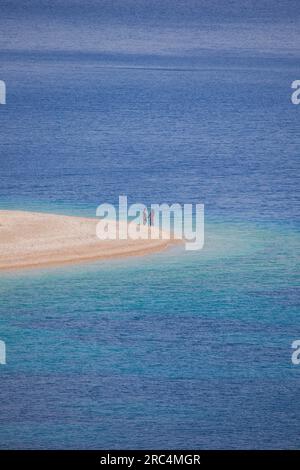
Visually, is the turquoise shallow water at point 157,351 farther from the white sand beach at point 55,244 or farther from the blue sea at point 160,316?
the white sand beach at point 55,244

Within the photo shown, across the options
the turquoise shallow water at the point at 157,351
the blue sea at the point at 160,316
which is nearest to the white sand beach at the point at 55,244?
the blue sea at the point at 160,316

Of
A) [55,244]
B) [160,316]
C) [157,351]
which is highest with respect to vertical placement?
[55,244]

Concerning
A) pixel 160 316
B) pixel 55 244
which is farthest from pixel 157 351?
pixel 55 244

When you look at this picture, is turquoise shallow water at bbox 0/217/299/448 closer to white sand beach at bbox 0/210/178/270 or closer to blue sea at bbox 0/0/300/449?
blue sea at bbox 0/0/300/449

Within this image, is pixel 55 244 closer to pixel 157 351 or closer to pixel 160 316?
pixel 160 316

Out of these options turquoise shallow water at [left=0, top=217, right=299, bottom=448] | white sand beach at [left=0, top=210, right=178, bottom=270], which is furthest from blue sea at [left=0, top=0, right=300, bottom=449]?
white sand beach at [left=0, top=210, right=178, bottom=270]

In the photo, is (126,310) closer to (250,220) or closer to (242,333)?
(242,333)
